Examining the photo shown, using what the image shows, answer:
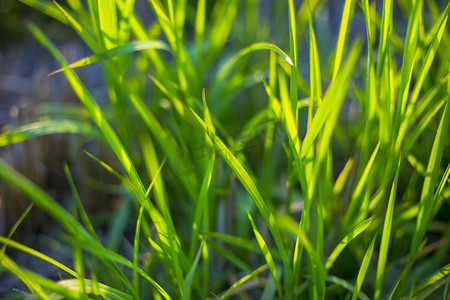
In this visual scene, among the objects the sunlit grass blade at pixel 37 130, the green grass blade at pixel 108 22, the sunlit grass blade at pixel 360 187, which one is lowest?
the sunlit grass blade at pixel 360 187

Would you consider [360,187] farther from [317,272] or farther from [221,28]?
[221,28]

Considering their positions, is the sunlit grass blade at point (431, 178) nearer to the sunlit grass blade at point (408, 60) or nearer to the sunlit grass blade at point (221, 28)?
the sunlit grass blade at point (408, 60)

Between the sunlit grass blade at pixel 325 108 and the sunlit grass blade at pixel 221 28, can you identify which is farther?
the sunlit grass blade at pixel 221 28

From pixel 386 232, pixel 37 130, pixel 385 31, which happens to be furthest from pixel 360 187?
pixel 37 130

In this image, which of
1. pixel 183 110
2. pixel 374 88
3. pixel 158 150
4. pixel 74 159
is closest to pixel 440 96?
pixel 374 88

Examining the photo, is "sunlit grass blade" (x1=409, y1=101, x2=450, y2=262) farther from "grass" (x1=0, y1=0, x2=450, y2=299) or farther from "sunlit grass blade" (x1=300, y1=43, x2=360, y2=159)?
"sunlit grass blade" (x1=300, y1=43, x2=360, y2=159)

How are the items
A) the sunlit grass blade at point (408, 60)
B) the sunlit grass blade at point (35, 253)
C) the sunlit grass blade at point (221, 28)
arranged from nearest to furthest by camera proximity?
the sunlit grass blade at point (35, 253), the sunlit grass blade at point (408, 60), the sunlit grass blade at point (221, 28)

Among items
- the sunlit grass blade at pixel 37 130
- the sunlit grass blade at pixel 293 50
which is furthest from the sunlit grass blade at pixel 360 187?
the sunlit grass blade at pixel 37 130

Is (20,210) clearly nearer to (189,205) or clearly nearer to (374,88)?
(189,205)
